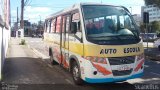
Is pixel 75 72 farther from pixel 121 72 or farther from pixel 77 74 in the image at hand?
pixel 121 72

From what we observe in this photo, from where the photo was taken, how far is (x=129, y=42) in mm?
9773

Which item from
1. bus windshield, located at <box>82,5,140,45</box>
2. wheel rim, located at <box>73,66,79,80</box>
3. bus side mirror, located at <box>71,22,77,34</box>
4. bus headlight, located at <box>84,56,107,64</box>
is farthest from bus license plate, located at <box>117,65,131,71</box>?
bus side mirror, located at <box>71,22,77,34</box>

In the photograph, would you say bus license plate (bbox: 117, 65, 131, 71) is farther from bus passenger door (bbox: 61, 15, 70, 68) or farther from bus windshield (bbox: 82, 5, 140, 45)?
bus passenger door (bbox: 61, 15, 70, 68)

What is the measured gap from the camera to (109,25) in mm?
9992

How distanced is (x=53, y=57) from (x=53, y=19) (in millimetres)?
1827

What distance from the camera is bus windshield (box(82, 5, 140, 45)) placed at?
9609 millimetres

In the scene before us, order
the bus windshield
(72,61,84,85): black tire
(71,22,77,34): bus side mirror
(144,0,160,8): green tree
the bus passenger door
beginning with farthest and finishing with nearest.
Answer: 1. (144,0,160,8): green tree
2. the bus passenger door
3. (71,22,77,34): bus side mirror
4. (72,61,84,85): black tire
5. the bus windshield

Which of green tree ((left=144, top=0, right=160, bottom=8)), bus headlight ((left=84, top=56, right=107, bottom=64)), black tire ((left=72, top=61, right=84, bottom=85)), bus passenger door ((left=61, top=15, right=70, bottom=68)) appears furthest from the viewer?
green tree ((left=144, top=0, right=160, bottom=8))

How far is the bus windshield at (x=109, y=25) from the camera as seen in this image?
31.5ft

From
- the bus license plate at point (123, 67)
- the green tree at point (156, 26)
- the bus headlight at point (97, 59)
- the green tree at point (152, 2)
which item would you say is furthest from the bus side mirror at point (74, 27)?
the green tree at point (156, 26)

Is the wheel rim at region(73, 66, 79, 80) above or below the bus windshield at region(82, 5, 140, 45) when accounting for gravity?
below

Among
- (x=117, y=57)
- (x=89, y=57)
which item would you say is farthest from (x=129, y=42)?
(x=89, y=57)

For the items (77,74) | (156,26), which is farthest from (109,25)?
(156,26)

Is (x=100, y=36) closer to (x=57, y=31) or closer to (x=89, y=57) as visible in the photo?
Result: (x=89, y=57)
